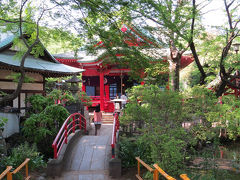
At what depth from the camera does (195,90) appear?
6.68 m

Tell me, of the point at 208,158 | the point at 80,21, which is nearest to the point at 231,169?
the point at 208,158

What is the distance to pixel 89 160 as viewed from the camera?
7766 millimetres

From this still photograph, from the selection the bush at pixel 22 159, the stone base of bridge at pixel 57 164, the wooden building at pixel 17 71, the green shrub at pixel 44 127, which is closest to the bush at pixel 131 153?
the stone base of bridge at pixel 57 164

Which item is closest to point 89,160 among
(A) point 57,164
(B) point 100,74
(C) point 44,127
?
(A) point 57,164

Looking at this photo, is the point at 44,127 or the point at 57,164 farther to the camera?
the point at 44,127

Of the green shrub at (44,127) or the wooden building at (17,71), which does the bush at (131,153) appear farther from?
the wooden building at (17,71)

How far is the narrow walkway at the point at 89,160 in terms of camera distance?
22.4ft

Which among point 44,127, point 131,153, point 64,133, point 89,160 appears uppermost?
point 44,127

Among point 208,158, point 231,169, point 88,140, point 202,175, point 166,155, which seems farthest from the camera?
point 88,140

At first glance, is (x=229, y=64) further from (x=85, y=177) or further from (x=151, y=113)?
(x=85, y=177)

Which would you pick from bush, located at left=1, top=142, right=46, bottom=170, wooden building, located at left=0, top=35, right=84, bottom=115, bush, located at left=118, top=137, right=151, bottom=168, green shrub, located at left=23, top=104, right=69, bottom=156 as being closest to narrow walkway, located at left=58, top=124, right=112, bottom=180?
bush, located at left=118, top=137, right=151, bottom=168

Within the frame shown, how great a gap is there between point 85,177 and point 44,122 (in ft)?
11.8

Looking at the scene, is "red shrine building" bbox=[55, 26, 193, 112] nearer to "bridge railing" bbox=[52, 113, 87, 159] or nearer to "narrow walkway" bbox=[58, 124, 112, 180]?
"bridge railing" bbox=[52, 113, 87, 159]

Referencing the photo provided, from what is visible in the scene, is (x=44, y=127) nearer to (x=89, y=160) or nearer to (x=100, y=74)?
(x=89, y=160)
